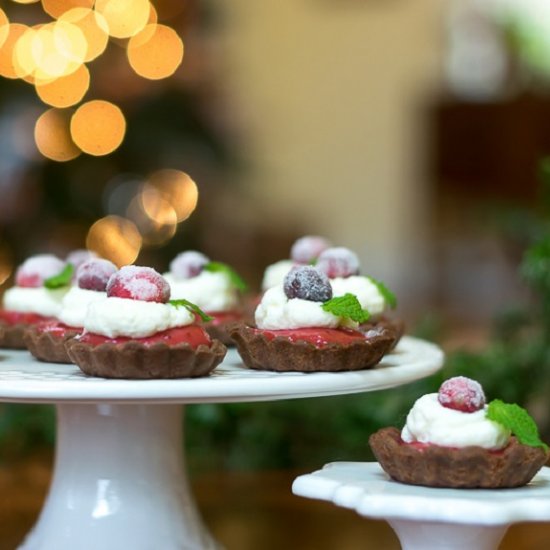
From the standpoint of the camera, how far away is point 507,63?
32.7ft

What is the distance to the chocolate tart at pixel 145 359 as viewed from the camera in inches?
82.7

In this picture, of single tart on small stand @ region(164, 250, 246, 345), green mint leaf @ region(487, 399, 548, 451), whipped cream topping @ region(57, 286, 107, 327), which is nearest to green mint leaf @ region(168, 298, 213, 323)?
whipped cream topping @ region(57, 286, 107, 327)

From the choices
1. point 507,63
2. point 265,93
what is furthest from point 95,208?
point 507,63

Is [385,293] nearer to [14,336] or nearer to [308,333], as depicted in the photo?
[308,333]

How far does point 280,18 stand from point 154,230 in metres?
4.74

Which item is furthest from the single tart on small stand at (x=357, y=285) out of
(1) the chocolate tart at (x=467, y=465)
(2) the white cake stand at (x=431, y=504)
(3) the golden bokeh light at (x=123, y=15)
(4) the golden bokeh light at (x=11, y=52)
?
(3) the golden bokeh light at (x=123, y=15)

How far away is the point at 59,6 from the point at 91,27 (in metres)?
0.16

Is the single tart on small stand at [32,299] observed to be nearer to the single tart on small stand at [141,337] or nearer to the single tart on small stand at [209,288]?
the single tart on small stand at [209,288]

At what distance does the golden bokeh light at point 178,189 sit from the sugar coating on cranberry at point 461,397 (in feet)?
12.4

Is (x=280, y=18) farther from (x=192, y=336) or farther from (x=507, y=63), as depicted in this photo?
(x=192, y=336)

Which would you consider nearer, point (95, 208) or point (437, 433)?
point (437, 433)

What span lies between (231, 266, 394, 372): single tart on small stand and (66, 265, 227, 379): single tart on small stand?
11 centimetres

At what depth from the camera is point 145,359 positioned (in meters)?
2.10

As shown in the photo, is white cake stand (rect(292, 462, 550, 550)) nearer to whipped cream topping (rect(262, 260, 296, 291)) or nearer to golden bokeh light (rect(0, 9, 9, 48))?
whipped cream topping (rect(262, 260, 296, 291))
